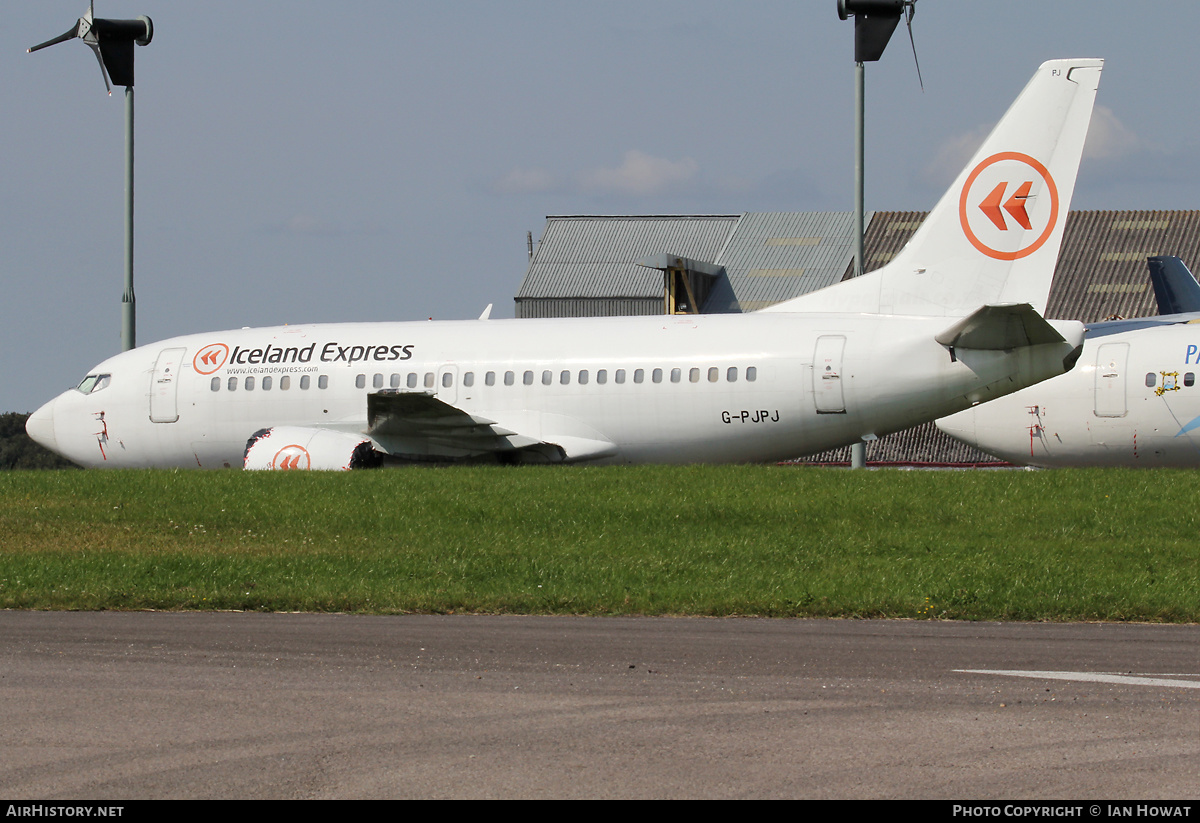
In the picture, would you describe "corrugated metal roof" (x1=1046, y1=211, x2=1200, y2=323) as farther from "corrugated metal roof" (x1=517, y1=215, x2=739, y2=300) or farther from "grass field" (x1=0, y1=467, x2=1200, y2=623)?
"grass field" (x1=0, y1=467, x2=1200, y2=623)

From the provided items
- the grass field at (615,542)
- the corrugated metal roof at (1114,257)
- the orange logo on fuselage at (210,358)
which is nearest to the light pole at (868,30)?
the grass field at (615,542)

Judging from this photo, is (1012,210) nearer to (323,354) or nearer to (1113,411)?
(1113,411)

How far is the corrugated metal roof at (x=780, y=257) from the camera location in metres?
57.6

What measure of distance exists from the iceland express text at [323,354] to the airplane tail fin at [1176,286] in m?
23.3

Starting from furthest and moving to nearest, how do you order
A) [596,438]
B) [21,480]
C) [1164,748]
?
1. [596,438]
2. [21,480]
3. [1164,748]

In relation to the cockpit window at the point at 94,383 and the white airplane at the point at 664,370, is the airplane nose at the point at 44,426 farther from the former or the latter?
the cockpit window at the point at 94,383

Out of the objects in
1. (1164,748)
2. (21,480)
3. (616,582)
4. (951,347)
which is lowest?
(1164,748)

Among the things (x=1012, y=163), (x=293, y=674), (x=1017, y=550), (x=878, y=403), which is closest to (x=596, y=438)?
(x=878, y=403)

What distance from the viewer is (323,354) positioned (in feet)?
92.2

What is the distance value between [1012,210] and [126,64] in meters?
19.9

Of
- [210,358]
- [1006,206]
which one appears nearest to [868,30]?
[1006,206]

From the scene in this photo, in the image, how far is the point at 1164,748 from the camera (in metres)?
7.14

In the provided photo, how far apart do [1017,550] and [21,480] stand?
51.0 ft

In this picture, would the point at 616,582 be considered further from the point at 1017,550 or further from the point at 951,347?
the point at 951,347
